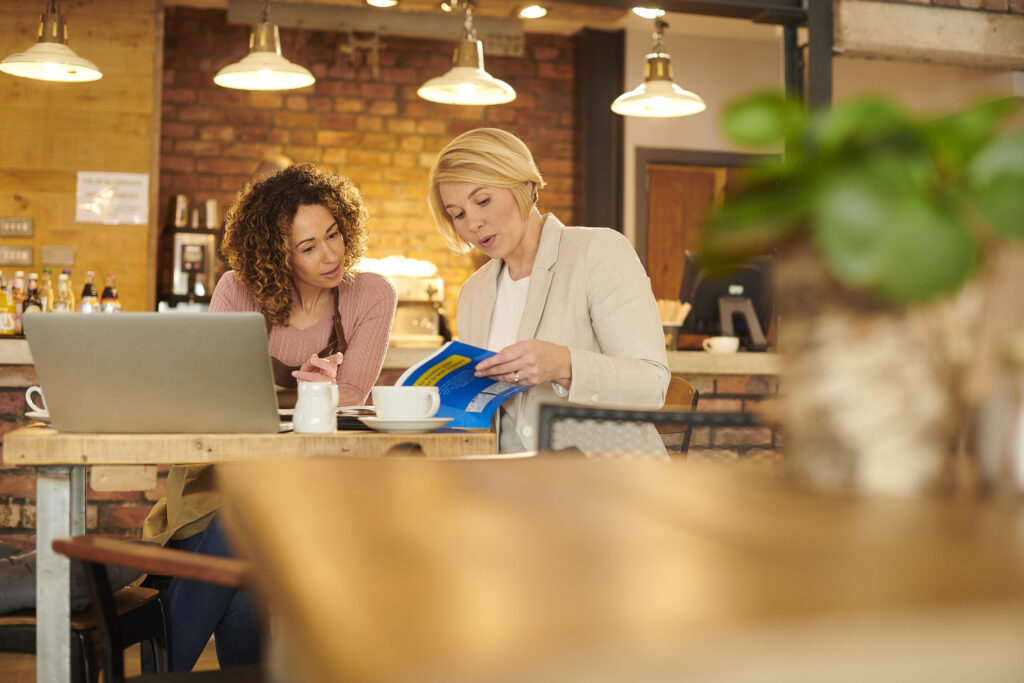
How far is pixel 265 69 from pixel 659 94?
163 centimetres

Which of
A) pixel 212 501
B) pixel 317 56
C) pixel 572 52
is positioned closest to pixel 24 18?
pixel 317 56

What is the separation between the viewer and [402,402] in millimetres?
1532

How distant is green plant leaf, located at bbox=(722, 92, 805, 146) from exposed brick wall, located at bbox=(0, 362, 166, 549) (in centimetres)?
281

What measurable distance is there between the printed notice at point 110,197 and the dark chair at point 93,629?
12.2ft

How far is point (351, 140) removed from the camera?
6.22 metres

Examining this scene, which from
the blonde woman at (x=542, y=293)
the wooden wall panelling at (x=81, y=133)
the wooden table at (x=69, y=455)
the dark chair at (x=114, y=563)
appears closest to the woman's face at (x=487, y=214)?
the blonde woman at (x=542, y=293)

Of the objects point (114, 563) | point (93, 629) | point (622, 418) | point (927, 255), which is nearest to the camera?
point (927, 255)

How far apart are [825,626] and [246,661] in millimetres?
1612

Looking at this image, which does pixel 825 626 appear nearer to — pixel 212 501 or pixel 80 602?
pixel 80 602

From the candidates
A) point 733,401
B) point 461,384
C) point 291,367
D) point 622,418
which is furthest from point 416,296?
point 622,418

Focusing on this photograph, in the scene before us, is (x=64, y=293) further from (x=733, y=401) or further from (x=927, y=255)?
(x=927, y=255)

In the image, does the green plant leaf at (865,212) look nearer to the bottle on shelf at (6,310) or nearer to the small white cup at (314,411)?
the small white cup at (314,411)

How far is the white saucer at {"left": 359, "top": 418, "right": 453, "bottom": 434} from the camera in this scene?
4.98 ft

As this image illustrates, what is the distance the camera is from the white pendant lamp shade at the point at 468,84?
3.77 metres
